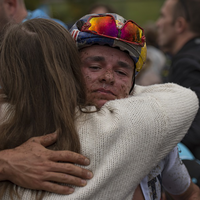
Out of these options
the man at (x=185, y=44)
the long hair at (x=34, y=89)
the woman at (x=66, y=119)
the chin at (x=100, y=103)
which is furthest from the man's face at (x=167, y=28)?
the long hair at (x=34, y=89)

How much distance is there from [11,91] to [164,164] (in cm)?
108

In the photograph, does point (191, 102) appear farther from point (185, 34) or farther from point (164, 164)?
point (185, 34)

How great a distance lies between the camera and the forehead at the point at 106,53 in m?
2.04

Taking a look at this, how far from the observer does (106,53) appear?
2.04 meters

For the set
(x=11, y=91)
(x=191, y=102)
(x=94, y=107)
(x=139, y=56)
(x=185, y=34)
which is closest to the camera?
(x=11, y=91)

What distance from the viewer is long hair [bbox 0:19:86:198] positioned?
5.38 feet

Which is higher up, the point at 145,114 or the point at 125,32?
the point at 125,32

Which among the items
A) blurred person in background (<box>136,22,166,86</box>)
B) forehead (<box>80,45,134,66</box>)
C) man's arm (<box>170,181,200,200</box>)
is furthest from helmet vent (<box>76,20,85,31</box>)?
blurred person in background (<box>136,22,166,86</box>)

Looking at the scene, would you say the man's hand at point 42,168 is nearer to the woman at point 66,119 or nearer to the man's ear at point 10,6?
the woman at point 66,119

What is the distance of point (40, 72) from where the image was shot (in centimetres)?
166

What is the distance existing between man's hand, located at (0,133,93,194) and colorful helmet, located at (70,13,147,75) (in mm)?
761

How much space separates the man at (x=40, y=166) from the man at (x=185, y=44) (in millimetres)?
2097

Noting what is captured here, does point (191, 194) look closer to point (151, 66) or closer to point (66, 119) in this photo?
point (66, 119)

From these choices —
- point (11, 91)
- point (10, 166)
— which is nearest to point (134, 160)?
point (10, 166)
